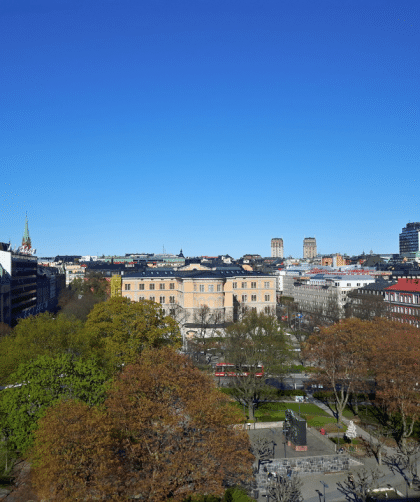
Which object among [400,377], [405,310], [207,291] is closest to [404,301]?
[405,310]

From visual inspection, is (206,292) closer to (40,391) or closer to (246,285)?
(246,285)

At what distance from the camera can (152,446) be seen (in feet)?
87.3

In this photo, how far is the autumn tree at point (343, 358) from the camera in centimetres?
4862

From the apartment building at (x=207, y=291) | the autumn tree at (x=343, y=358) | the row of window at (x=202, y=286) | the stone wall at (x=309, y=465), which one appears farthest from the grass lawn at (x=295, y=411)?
the row of window at (x=202, y=286)

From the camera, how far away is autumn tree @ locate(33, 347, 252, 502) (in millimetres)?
24469

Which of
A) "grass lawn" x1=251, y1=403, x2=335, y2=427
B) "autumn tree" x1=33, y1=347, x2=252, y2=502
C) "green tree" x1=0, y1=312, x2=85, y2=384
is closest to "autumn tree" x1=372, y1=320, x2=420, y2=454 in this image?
"grass lawn" x1=251, y1=403, x2=335, y2=427

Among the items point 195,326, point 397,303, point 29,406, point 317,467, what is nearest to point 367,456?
point 317,467

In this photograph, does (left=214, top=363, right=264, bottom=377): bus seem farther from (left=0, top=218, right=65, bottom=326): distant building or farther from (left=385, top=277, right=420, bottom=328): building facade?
(left=385, top=277, right=420, bottom=328): building facade

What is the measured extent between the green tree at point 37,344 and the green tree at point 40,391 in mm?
5407

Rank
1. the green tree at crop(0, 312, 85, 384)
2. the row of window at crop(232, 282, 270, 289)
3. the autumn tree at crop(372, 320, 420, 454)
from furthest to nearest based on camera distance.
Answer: the row of window at crop(232, 282, 270, 289) < the green tree at crop(0, 312, 85, 384) < the autumn tree at crop(372, 320, 420, 454)

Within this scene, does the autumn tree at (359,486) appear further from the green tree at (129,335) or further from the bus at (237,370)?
the green tree at (129,335)

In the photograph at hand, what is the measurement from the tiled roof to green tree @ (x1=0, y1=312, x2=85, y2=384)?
2829 inches

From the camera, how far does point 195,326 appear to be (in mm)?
94688

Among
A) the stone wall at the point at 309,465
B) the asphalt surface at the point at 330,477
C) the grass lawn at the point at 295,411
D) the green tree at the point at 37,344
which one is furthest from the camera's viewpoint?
the grass lawn at the point at 295,411
